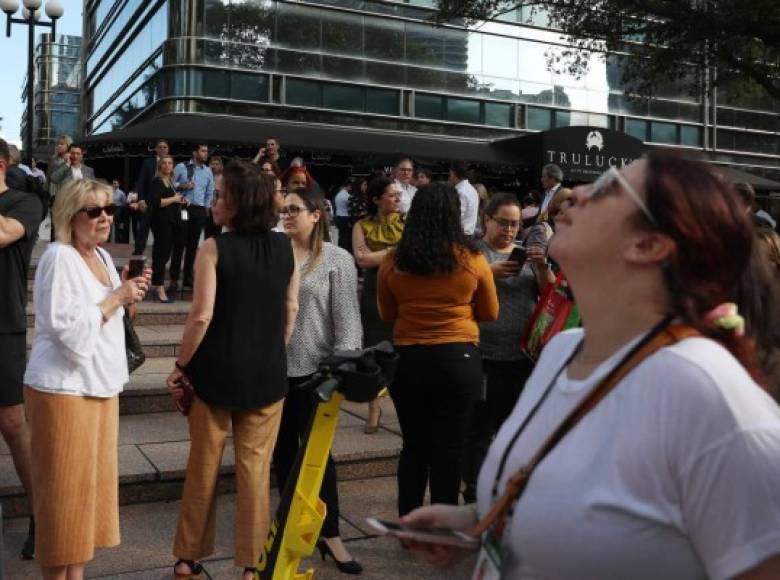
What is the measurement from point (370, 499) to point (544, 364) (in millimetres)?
3830

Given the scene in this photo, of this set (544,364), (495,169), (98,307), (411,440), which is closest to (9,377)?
(98,307)

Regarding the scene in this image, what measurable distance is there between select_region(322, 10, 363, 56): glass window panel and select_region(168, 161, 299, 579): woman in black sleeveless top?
23.6m

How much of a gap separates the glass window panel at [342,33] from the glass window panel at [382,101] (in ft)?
4.43

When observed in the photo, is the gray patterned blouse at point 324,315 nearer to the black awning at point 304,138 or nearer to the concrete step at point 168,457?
the concrete step at point 168,457

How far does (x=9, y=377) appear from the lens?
13.6 feet

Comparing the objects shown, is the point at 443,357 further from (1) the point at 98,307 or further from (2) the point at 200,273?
(1) the point at 98,307

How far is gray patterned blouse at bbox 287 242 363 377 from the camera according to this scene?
4355mm

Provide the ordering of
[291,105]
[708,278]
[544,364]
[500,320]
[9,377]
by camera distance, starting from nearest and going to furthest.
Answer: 1. [708,278]
2. [544,364]
3. [9,377]
4. [500,320]
5. [291,105]

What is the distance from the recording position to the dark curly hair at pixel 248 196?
3764 millimetres

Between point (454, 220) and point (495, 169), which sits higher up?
point (495, 169)

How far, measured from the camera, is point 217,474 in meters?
3.88

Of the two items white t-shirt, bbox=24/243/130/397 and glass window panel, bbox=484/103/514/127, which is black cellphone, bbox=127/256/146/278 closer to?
white t-shirt, bbox=24/243/130/397

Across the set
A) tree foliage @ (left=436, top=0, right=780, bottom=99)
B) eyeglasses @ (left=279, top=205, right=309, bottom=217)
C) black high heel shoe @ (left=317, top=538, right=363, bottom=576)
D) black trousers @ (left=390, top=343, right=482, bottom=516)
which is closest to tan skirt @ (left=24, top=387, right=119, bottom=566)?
black high heel shoe @ (left=317, top=538, right=363, bottom=576)

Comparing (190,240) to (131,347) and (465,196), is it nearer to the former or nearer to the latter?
(465,196)
